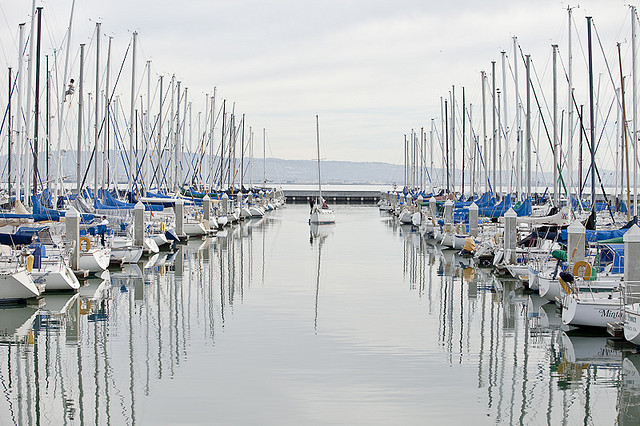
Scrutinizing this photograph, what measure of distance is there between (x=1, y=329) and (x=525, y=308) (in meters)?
14.7

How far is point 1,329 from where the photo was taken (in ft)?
70.1

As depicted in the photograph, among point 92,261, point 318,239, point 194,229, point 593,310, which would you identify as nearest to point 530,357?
point 593,310

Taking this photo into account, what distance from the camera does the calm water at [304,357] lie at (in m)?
14.9

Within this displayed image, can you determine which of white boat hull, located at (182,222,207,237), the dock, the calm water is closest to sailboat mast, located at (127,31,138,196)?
white boat hull, located at (182,222,207,237)

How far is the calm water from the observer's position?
14.9 metres

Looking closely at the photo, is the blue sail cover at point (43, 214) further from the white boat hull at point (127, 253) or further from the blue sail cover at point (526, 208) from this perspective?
the blue sail cover at point (526, 208)

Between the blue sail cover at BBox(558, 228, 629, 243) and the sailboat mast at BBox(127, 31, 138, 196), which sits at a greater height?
the sailboat mast at BBox(127, 31, 138, 196)

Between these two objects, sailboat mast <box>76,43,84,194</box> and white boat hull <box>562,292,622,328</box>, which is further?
sailboat mast <box>76,43,84,194</box>

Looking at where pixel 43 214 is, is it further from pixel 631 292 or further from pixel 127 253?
pixel 631 292

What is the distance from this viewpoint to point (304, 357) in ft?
62.1

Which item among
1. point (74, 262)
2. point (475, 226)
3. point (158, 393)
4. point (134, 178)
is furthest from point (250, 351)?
point (134, 178)

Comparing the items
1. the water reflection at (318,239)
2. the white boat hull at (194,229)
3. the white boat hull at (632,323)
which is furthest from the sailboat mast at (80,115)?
the white boat hull at (632,323)

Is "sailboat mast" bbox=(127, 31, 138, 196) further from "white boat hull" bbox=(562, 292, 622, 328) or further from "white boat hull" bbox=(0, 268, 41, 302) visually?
"white boat hull" bbox=(562, 292, 622, 328)

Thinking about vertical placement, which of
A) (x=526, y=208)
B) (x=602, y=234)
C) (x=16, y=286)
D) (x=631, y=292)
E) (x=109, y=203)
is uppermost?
(x=109, y=203)
